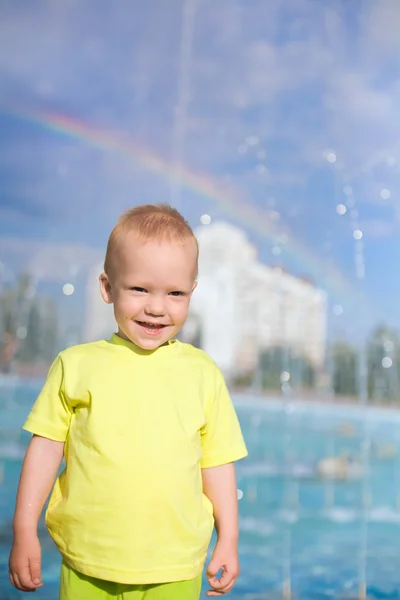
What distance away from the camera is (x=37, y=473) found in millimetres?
1079

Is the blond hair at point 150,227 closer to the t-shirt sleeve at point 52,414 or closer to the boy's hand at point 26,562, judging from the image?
the t-shirt sleeve at point 52,414

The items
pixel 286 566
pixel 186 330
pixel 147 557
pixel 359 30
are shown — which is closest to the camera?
pixel 147 557

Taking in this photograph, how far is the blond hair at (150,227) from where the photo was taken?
109cm

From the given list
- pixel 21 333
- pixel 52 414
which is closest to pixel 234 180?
pixel 21 333

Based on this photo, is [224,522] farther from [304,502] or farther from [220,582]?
[304,502]

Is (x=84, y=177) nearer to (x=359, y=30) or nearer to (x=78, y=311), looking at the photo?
(x=78, y=311)

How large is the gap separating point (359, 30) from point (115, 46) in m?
2.94

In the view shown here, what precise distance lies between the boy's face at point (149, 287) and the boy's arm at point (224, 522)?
227mm

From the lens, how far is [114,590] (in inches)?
41.3

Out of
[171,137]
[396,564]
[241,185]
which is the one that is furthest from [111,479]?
[171,137]

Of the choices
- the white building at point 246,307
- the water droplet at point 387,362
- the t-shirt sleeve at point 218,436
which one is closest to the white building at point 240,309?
the white building at point 246,307

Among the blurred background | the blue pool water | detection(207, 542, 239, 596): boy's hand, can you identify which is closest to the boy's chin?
detection(207, 542, 239, 596): boy's hand

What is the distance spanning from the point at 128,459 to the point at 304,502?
344cm

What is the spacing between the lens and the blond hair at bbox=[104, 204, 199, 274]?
1.09 meters
